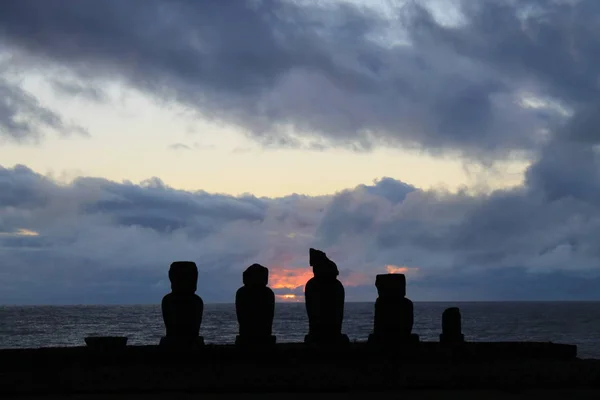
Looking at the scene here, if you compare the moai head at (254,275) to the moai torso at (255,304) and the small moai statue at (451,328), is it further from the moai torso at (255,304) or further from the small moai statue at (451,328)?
the small moai statue at (451,328)

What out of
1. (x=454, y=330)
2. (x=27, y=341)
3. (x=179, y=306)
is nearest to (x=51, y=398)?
(x=179, y=306)

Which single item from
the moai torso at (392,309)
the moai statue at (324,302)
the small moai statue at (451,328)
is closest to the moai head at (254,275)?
the moai statue at (324,302)

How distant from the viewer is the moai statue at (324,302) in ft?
59.6

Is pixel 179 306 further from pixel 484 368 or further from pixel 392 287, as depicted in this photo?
pixel 484 368

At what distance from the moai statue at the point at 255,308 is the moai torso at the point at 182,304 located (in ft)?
3.61

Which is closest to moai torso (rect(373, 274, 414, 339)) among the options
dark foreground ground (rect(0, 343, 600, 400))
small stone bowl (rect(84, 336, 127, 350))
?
dark foreground ground (rect(0, 343, 600, 400))

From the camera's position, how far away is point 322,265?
18484 millimetres

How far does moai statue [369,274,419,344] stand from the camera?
59.6 ft

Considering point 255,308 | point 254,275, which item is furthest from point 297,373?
point 254,275

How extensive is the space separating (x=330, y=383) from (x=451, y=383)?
2.16 metres

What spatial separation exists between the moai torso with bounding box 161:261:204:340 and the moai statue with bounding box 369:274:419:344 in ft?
15.4

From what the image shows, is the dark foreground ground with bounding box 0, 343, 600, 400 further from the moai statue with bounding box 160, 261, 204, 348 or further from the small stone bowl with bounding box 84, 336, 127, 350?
the moai statue with bounding box 160, 261, 204, 348

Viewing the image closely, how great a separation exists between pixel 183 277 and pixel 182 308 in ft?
2.66

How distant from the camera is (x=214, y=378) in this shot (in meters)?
12.8
